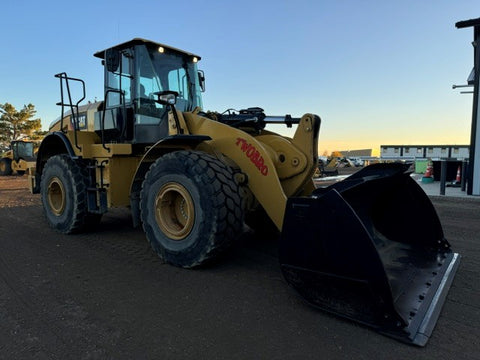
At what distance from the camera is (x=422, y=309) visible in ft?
8.41

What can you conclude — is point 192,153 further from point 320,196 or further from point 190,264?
point 320,196

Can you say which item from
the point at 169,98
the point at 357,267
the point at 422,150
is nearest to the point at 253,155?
the point at 169,98

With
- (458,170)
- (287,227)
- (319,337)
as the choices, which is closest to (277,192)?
(287,227)

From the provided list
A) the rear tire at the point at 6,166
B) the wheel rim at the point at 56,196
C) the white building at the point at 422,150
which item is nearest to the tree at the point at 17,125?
the rear tire at the point at 6,166

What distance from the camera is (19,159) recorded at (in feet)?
73.4

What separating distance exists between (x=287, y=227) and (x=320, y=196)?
0.36 meters

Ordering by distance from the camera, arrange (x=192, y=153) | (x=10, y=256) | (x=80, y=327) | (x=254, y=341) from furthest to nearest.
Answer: (x=10, y=256) → (x=192, y=153) → (x=80, y=327) → (x=254, y=341)

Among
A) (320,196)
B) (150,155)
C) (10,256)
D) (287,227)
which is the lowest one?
(10,256)

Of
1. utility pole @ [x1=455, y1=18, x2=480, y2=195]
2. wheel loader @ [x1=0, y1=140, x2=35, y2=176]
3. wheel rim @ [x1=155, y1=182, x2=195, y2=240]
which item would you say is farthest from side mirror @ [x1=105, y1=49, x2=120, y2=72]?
wheel loader @ [x1=0, y1=140, x2=35, y2=176]

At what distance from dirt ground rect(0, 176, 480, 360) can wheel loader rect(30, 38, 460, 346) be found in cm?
17

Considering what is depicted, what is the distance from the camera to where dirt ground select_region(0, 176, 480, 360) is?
2211 millimetres

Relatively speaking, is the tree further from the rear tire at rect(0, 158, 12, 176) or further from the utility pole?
the utility pole

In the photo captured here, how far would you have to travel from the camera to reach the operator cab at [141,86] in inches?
183

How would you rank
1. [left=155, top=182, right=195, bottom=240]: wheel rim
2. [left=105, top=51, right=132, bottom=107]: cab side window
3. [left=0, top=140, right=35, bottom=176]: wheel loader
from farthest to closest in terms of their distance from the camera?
[left=0, top=140, right=35, bottom=176]: wheel loader, [left=105, top=51, right=132, bottom=107]: cab side window, [left=155, top=182, right=195, bottom=240]: wheel rim
